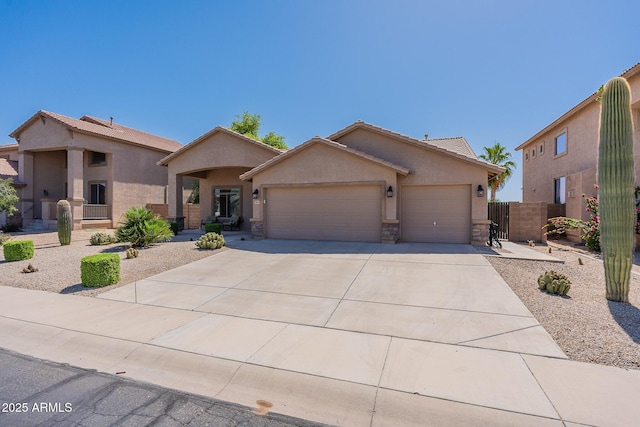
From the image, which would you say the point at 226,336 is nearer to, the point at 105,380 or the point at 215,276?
the point at 105,380

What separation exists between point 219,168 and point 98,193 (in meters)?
9.59

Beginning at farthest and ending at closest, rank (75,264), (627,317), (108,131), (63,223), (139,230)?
(108,131)
(63,223)
(139,230)
(75,264)
(627,317)

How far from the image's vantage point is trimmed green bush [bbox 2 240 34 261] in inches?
382

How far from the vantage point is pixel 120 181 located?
20.4m

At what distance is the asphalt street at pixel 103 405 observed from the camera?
2.80 metres

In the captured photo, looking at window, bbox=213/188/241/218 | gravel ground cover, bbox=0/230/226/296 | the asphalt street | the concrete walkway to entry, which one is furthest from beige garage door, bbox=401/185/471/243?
the asphalt street

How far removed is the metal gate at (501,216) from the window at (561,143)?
6.99 metres

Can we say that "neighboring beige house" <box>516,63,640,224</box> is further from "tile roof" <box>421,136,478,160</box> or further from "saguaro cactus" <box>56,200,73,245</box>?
"saguaro cactus" <box>56,200,73,245</box>

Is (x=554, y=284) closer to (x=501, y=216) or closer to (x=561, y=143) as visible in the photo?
(x=501, y=216)

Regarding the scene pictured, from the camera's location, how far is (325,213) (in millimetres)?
13258

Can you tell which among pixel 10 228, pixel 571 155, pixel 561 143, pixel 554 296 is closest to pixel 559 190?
pixel 571 155

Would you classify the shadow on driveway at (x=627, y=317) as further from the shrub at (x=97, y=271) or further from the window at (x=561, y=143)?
the window at (x=561, y=143)

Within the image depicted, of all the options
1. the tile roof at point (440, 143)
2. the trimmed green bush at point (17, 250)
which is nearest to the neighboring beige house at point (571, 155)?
the tile roof at point (440, 143)

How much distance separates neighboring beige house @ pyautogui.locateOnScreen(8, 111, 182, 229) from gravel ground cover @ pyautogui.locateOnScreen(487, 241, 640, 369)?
22583 millimetres
